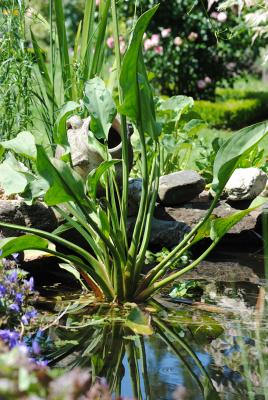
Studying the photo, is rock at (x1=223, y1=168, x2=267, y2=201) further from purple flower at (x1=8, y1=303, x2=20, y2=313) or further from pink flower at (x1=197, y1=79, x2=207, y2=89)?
pink flower at (x1=197, y1=79, x2=207, y2=89)

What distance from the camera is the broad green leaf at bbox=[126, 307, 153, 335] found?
10.4 feet

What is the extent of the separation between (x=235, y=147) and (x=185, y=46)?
6.82 metres

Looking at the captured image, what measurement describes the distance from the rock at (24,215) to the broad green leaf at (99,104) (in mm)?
689

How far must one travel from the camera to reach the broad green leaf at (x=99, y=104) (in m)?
3.68

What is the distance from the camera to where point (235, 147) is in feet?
11.5

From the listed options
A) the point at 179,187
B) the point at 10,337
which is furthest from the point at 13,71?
the point at 10,337

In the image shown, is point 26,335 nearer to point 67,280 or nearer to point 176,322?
point 176,322

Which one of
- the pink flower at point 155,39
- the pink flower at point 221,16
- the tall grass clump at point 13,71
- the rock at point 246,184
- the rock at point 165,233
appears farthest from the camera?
the pink flower at point 155,39

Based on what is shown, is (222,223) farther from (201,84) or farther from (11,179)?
(201,84)

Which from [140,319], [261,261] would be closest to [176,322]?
[140,319]

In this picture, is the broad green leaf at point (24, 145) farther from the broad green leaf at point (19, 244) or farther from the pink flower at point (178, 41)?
the pink flower at point (178, 41)

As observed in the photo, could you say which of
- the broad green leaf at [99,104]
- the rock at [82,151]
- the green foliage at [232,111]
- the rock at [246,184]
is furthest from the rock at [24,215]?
the green foliage at [232,111]

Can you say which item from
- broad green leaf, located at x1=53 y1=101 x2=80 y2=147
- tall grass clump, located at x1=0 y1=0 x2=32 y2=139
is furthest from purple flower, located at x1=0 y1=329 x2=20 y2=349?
tall grass clump, located at x1=0 y1=0 x2=32 y2=139

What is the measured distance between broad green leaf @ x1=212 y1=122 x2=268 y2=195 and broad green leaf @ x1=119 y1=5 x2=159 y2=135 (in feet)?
1.24
